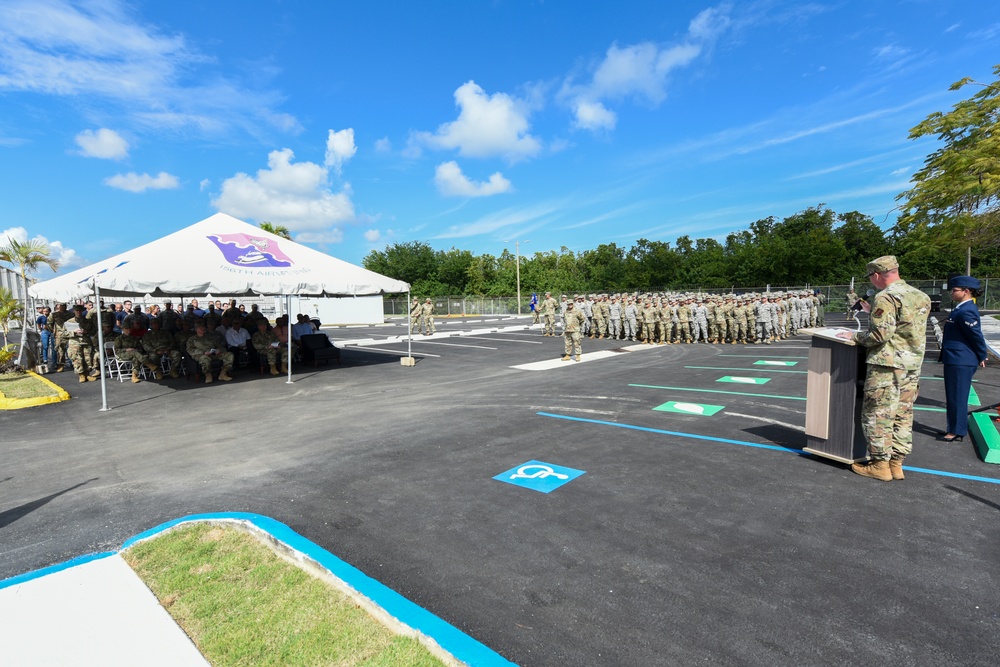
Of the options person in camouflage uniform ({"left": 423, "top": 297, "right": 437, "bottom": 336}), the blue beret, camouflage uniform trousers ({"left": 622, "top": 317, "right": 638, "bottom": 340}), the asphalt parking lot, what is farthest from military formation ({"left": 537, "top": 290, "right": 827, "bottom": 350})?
the blue beret

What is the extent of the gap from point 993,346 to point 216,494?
18.6 meters

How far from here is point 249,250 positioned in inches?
488

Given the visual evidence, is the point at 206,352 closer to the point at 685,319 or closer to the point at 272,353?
the point at 272,353

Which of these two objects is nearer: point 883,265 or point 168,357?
point 883,265

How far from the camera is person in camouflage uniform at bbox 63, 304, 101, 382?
13.4m

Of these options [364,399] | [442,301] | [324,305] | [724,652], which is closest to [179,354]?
[364,399]

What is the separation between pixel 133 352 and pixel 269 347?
3.20m

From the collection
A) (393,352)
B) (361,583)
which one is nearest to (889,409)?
(361,583)

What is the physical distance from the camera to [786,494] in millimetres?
4680

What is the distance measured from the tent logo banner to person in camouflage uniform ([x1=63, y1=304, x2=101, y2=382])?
4668mm

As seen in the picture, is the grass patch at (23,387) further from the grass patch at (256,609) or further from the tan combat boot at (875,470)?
the tan combat boot at (875,470)

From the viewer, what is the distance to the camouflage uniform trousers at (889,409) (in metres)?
4.83

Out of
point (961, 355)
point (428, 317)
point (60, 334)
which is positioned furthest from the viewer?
point (428, 317)

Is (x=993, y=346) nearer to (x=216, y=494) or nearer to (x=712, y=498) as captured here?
(x=712, y=498)
